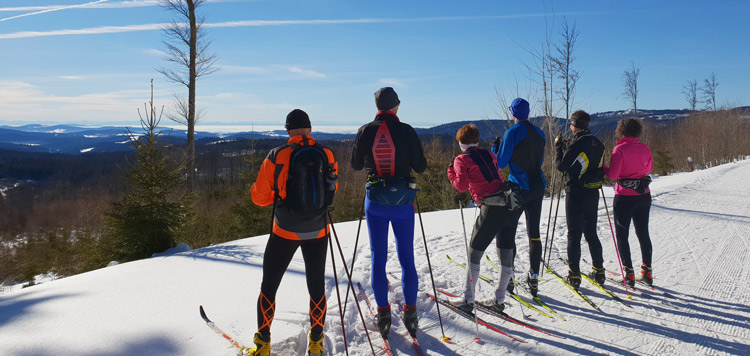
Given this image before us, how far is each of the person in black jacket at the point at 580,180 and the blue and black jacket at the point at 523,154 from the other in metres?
0.54

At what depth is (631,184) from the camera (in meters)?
4.20

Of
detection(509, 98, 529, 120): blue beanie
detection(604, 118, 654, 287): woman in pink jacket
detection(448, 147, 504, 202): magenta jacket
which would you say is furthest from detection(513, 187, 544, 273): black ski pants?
detection(604, 118, 654, 287): woman in pink jacket

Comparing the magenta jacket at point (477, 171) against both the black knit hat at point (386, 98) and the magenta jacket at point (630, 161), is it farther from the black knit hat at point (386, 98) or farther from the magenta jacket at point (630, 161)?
the magenta jacket at point (630, 161)

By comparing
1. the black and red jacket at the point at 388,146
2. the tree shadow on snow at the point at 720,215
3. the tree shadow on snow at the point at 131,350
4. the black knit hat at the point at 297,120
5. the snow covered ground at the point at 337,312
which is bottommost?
the tree shadow on snow at the point at 131,350

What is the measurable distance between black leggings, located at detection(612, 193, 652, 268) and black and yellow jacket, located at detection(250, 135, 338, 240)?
3.53m

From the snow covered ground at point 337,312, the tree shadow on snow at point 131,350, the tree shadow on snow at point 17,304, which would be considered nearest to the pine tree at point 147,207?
the snow covered ground at point 337,312

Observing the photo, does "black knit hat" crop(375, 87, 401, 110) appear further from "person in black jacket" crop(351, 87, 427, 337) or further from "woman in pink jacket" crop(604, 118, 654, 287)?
"woman in pink jacket" crop(604, 118, 654, 287)

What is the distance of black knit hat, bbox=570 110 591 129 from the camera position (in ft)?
13.1

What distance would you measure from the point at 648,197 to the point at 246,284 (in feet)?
15.8

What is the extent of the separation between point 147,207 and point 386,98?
810 cm

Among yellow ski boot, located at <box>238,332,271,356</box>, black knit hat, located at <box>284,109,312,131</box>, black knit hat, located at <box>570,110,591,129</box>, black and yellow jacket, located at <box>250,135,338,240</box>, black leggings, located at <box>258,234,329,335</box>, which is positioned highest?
black knit hat, located at <box>570,110,591,129</box>


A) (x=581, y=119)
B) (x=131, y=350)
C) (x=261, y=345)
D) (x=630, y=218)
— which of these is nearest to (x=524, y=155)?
(x=581, y=119)

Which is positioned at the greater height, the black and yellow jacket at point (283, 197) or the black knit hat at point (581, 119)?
the black knit hat at point (581, 119)

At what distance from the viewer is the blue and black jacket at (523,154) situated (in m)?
3.65
